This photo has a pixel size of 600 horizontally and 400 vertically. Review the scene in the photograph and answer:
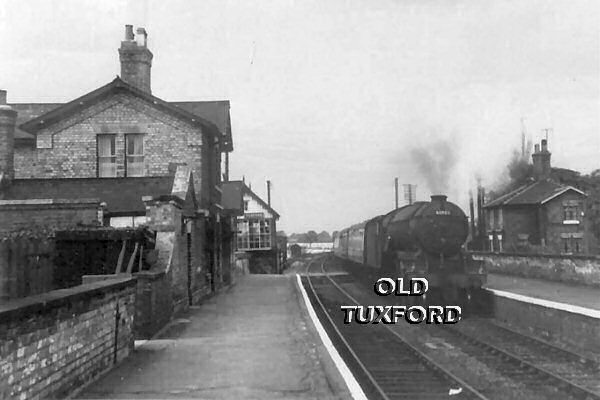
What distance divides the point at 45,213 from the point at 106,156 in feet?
19.2

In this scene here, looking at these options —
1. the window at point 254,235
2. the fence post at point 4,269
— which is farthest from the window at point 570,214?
the fence post at point 4,269

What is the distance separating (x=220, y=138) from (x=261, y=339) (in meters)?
12.5

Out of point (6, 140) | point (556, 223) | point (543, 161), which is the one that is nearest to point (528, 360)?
point (6, 140)

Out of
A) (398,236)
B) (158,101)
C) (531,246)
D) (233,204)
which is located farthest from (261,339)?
(531,246)

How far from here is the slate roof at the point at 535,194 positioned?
144ft

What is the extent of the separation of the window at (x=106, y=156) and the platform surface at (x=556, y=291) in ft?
42.8

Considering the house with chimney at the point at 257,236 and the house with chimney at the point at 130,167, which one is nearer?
the house with chimney at the point at 130,167

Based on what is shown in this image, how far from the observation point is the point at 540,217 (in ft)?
145

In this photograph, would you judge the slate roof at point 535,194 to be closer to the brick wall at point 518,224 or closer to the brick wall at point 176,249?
the brick wall at point 518,224

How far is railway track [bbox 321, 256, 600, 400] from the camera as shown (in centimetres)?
919

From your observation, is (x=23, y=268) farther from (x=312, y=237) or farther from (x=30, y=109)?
(x=312, y=237)

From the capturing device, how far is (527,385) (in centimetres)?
937

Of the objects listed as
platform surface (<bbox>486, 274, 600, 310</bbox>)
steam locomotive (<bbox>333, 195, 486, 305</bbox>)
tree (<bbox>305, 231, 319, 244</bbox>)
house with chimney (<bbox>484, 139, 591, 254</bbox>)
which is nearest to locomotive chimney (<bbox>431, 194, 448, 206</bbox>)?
steam locomotive (<bbox>333, 195, 486, 305</bbox>)

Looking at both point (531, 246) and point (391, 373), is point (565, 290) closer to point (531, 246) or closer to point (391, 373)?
point (391, 373)
